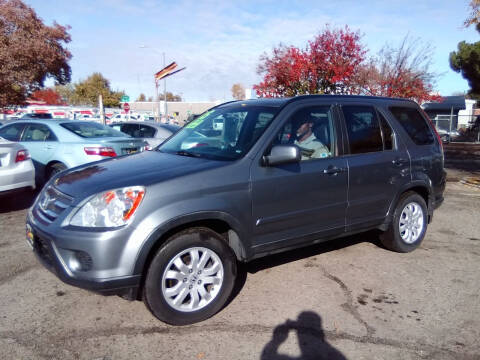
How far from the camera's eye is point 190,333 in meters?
3.06

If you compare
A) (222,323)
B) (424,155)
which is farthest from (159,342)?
(424,155)

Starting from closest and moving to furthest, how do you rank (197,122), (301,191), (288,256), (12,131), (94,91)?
(301,191) < (197,122) < (288,256) < (12,131) < (94,91)

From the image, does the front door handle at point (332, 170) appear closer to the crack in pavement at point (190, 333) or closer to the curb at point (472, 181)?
the crack in pavement at point (190, 333)

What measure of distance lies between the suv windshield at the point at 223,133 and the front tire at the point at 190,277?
0.84 meters

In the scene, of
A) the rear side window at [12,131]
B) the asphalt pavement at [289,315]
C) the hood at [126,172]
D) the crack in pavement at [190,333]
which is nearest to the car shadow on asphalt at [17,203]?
the rear side window at [12,131]

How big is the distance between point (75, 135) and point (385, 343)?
655cm

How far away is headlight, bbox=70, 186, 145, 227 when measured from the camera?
2857 millimetres

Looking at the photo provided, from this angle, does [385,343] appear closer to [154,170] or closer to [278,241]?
[278,241]

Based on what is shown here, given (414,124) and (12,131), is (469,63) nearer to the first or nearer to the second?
(414,124)

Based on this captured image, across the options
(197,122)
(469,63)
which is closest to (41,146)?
(197,122)

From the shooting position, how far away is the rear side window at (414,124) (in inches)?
188

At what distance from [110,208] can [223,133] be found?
1.53 meters

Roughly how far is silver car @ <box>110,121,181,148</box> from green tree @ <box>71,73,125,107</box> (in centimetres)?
4833

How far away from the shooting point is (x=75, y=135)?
7.45m
